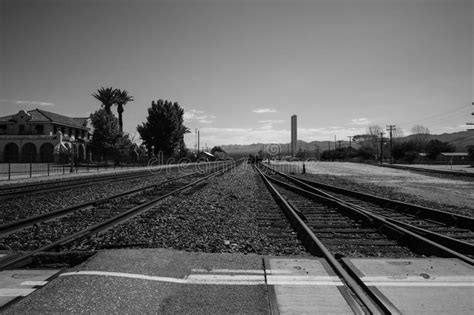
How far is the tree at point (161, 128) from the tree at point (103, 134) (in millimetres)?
13878

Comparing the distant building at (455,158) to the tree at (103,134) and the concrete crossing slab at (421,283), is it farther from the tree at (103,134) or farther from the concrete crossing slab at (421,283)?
the concrete crossing slab at (421,283)

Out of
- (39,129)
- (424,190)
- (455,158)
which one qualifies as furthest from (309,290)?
(455,158)

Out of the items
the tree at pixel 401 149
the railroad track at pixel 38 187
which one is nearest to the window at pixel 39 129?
the railroad track at pixel 38 187

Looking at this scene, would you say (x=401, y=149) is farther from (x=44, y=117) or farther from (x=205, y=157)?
(x=44, y=117)

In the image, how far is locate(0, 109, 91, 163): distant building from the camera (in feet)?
175

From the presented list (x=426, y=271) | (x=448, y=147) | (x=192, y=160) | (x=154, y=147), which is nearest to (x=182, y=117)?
(x=154, y=147)

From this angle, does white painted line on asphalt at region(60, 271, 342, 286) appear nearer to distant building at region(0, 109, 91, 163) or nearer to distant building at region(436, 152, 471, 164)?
distant building at region(0, 109, 91, 163)

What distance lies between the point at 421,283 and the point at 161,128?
61.5 metres

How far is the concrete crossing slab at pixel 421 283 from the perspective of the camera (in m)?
3.27

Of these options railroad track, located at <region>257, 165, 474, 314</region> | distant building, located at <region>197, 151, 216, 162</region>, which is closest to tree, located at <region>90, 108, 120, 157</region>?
railroad track, located at <region>257, 165, 474, 314</region>

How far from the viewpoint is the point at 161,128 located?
62812 mm

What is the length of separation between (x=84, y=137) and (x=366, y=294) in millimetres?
76725

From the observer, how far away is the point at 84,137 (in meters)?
72.1

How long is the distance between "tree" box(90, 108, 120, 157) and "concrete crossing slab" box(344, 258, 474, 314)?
4802 centimetres
